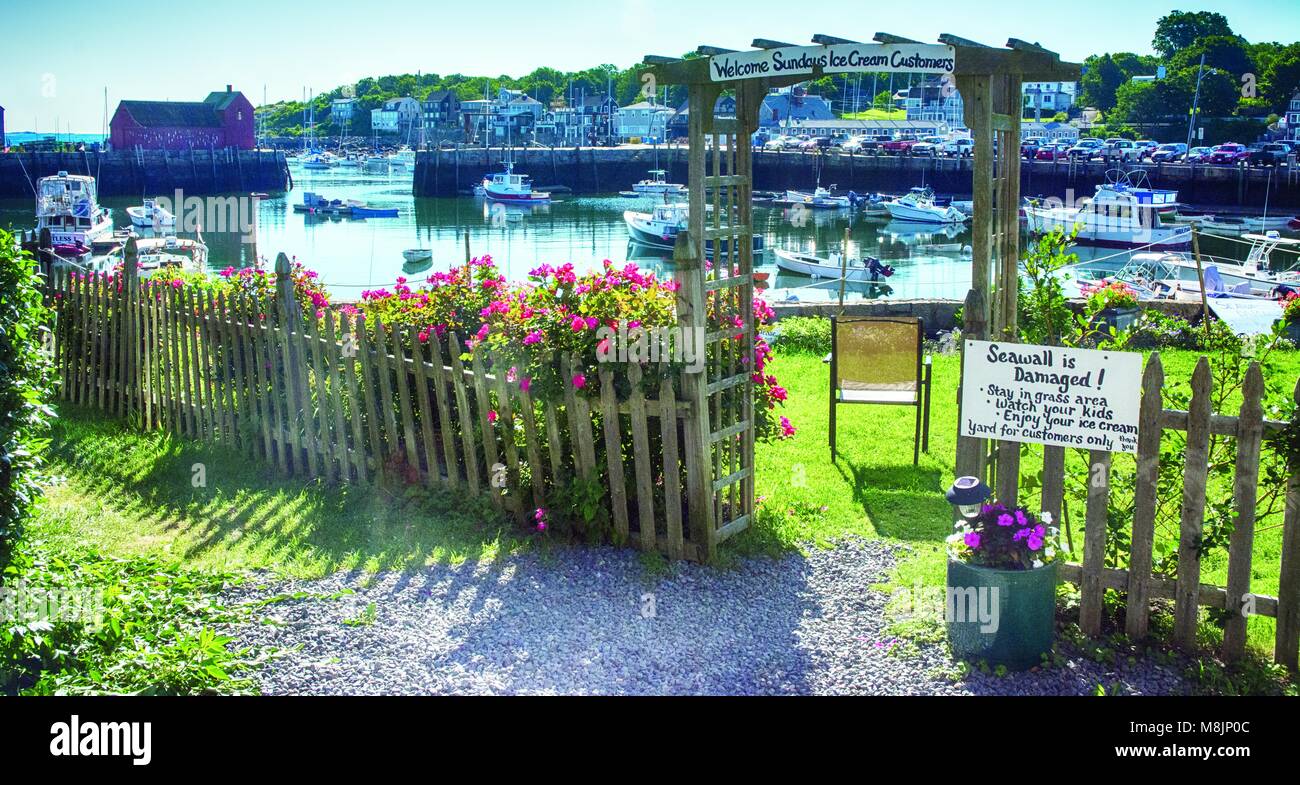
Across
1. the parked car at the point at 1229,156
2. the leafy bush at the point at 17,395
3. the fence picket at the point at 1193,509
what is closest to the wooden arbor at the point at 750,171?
the fence picket at the point at 1193,509

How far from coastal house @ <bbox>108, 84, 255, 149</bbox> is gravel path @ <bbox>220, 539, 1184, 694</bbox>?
350 ft

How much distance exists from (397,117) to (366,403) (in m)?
189

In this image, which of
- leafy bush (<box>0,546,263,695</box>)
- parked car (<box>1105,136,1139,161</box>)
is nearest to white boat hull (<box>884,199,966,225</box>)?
parked car (<box>1105,136,1139,161</box>)

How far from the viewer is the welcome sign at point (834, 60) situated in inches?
234

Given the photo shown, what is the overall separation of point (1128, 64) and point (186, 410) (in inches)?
6126

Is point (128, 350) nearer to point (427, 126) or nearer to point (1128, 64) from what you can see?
point (1128, 64)

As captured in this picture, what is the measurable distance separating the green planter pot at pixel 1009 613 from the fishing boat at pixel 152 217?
52782 millimetres

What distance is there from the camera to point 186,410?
32.4 feet

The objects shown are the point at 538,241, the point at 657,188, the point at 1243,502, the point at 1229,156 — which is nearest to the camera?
the point at 1243,502

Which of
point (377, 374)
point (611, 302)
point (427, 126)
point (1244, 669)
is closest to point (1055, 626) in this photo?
point (1244, 669)

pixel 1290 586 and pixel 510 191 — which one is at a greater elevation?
pixel 510 191

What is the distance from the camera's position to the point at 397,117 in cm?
18712

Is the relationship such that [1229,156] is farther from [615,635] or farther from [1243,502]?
[615,635]

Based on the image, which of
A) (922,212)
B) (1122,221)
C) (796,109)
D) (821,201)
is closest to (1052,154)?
(821,201)
